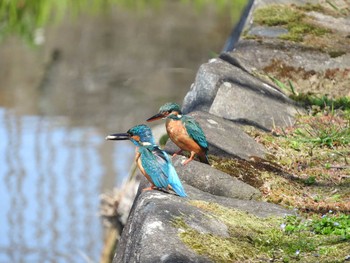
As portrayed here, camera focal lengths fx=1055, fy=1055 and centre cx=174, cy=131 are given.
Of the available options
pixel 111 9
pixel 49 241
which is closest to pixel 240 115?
pixel 49 241

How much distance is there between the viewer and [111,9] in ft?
38.2

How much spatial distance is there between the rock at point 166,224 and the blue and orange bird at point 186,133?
0.21m

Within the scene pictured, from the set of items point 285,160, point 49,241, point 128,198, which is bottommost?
point 49,241

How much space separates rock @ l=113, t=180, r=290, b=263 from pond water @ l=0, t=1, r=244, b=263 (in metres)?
4.09

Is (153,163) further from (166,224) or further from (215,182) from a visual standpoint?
(166,224)

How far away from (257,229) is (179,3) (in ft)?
29.4

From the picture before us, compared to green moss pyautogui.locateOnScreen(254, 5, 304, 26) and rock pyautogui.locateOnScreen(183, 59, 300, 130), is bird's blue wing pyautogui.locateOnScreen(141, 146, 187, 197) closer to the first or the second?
rock pyautogui.locateOnScreen(183, 59, 300, 130)

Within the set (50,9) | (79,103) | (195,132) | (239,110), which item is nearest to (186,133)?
(195,132)

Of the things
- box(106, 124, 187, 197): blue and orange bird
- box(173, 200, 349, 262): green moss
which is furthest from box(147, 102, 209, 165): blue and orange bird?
box(173, 200, 349, 262): green moss

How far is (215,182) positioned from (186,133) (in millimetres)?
255

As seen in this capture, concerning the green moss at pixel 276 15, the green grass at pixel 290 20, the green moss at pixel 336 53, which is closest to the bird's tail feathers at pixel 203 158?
the green moss at pixel 336 53

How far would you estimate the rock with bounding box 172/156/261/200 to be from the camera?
11.3 ft

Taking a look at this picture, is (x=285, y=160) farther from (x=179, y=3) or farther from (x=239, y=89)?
(x=179, y=3)

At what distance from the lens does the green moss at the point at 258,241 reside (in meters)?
2.77
